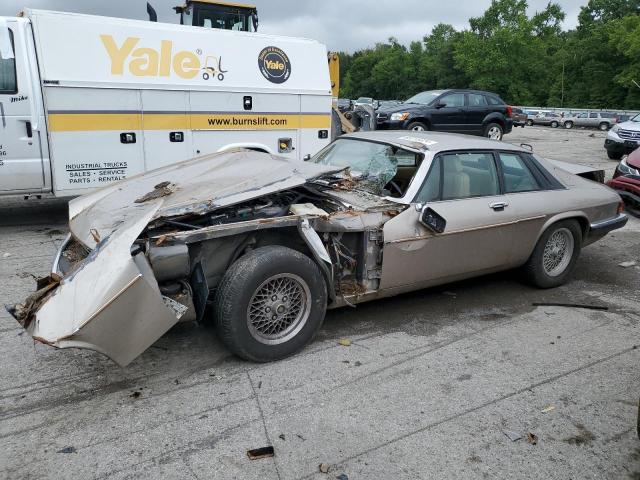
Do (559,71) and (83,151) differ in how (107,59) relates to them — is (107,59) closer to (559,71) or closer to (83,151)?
(83,151)

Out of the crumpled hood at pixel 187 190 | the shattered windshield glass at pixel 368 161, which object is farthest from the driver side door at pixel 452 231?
the crumpled hood at pixel 187 190

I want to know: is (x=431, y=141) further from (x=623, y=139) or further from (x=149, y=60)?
(x=623, y=139)

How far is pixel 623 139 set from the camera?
15633 mm

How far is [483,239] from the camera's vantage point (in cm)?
470

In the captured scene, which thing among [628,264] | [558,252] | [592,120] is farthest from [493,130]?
[592,120]

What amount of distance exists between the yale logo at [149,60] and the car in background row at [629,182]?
6.86 metres

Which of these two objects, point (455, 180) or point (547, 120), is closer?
point (455, 180)

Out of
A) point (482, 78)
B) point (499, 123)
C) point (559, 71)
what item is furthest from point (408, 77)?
point (499, 123)

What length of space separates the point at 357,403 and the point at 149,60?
230 inches

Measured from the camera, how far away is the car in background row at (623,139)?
15305 millimetres

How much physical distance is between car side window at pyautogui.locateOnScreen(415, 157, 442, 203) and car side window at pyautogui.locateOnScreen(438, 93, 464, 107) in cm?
1196

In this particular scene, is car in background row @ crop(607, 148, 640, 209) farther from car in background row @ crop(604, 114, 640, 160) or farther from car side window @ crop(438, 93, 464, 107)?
car side window @ crop(438, 93, 464, 107)

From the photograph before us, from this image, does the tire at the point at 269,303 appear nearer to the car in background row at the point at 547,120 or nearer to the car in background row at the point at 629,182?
the car in background row at the point at 629,182

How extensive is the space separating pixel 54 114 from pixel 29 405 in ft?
15.3
